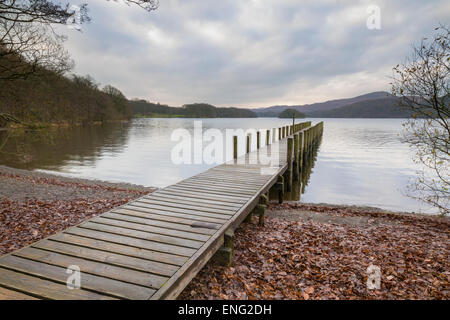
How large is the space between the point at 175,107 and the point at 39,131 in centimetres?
14436

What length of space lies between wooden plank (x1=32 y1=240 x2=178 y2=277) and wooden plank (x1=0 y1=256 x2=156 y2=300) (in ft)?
0.99

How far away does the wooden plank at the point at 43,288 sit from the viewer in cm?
261

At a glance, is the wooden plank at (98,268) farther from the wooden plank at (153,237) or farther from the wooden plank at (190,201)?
the wooden plank at (190,201)

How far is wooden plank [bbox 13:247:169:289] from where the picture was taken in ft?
9.61

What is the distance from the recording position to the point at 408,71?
19.8 ft

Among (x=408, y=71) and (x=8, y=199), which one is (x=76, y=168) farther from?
Result: (x=408, y=71)

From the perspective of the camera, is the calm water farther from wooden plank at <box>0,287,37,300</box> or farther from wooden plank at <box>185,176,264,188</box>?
wooden plank at <box>0,287,37,300</box>

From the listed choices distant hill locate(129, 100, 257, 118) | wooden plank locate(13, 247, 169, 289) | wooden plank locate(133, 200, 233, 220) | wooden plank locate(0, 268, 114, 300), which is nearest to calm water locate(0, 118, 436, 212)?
wooden plank locate(133, 200, 233, 220)

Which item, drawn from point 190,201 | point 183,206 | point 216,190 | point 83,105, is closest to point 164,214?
point 183,206

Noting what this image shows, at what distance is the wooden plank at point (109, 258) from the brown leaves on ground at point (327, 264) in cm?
81

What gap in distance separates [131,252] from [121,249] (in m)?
0.17

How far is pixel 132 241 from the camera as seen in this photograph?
3.86 meters
